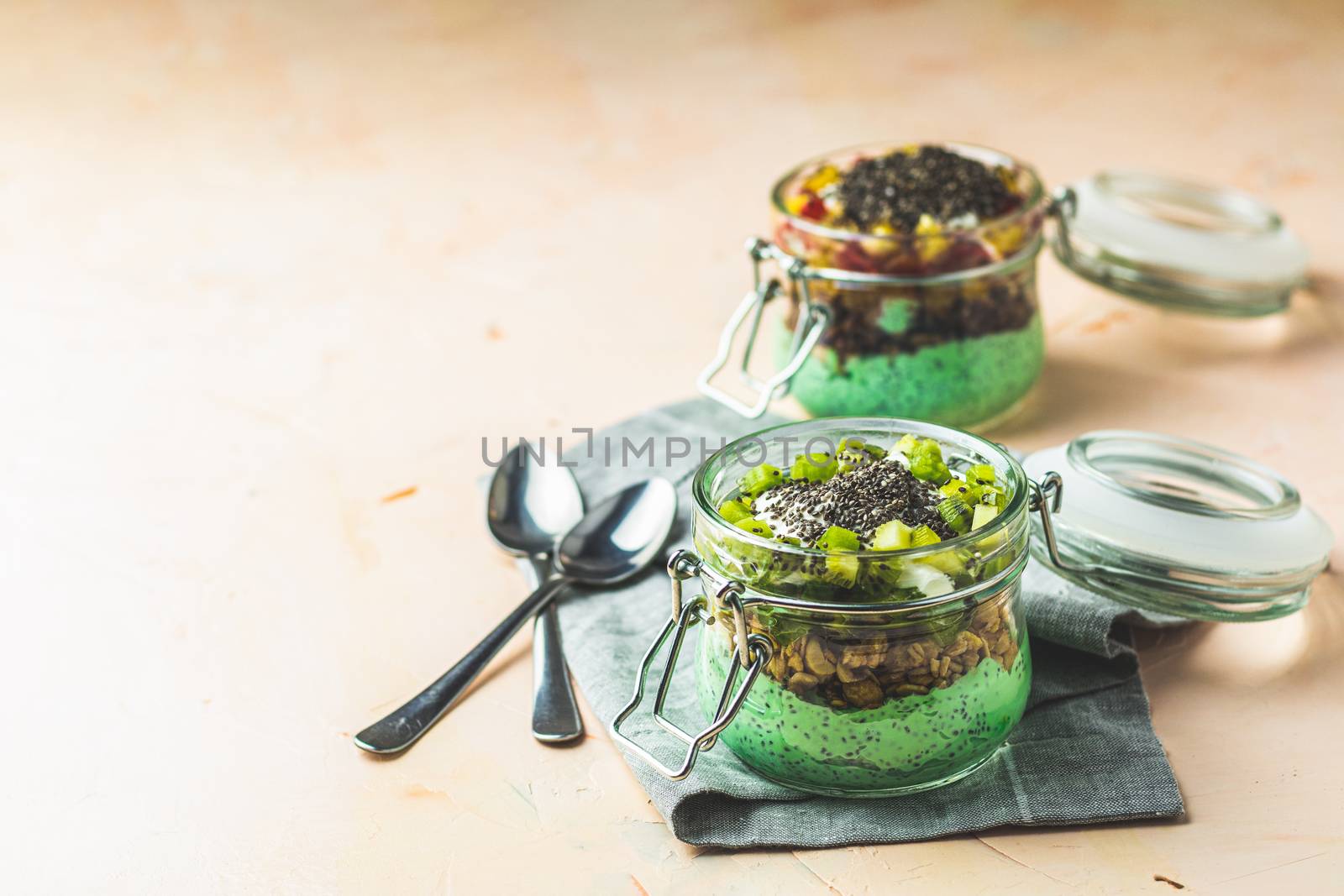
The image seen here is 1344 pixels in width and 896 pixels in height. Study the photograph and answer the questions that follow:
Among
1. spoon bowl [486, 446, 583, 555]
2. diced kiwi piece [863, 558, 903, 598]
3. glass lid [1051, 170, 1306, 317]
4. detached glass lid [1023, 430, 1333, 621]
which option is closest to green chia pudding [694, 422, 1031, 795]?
diced kiwi piece [863, 558, 903, 598]

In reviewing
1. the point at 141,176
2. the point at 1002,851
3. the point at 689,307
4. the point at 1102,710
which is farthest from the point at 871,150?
the point at 141,176

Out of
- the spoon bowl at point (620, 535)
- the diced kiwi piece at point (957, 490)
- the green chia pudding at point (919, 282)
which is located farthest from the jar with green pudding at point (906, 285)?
the diced kiwi piece at point (957, 490)

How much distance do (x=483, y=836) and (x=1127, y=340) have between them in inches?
42.8

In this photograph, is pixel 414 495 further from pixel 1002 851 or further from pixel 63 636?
pixel 1002 851

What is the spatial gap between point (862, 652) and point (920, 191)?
2.09 feet

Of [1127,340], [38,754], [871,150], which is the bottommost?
[1127,340]

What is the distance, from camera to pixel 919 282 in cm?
127

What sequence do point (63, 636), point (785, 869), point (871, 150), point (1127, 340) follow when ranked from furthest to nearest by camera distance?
point (1127, 340), point (871, 150), point (63, 636), point (785, 869)

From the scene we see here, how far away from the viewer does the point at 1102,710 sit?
3.11 ft

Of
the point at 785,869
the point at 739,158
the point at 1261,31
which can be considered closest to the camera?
the point at 785,869

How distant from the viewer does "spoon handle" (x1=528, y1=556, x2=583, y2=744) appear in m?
0.97

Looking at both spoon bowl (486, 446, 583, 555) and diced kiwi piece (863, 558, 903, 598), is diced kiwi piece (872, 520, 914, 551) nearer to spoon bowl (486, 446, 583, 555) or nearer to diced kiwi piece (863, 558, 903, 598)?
diced kiwi piece (863, 558, 903, 598)

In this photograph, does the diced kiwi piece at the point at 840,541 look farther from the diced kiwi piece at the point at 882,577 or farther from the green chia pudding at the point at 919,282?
the green chia pudding at the point at 919,282

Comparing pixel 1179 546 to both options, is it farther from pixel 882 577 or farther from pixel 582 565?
pixel 582 565
